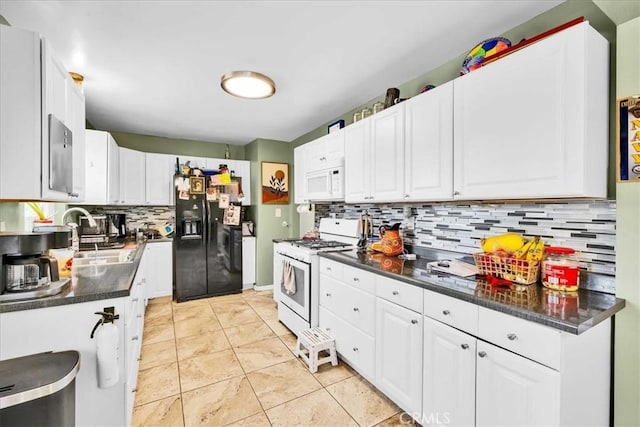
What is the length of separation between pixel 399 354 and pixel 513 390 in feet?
2.19

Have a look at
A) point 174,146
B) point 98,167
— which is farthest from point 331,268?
point 174,146

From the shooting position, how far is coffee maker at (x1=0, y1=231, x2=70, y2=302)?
4.31 feet

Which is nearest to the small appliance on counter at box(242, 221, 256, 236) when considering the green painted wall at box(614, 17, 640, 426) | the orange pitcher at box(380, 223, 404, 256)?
the orange pitcher at box(380, 223, 404, 256)

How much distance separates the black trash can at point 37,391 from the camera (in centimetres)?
99

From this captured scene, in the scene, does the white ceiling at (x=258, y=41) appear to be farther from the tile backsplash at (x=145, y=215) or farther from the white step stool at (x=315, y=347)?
the white step stool at (x=315, y=347)

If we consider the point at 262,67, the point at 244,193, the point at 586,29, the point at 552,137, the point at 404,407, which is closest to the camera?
the point at 586,29

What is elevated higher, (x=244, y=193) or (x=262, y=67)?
(x=262, y=67)

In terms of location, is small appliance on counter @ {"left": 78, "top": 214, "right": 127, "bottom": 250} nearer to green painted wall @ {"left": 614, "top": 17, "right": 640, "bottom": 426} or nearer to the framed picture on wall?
the framed picture on wall

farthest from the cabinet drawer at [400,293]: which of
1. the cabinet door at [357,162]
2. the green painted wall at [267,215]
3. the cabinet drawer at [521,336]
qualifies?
the green painted wall at [267,215]

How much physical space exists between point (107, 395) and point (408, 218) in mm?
2343

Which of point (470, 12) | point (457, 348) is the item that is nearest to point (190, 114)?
point (470, 12)

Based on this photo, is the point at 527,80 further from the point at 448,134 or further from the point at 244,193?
the point at 244,193

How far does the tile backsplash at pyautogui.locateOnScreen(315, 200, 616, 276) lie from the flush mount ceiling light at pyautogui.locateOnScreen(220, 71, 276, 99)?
1548 mm

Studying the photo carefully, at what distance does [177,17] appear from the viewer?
5.55ft
